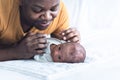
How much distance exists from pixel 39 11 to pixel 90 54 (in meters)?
0.34

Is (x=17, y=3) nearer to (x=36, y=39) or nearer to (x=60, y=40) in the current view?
(x=36, y=39)

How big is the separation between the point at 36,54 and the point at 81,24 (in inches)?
27.6

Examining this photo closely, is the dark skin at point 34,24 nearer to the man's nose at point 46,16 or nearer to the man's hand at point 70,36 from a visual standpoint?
the man's nose at point 46,16

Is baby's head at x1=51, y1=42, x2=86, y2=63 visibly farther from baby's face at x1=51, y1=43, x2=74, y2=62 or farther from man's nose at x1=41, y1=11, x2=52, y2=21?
man's nose at x1=41, y1=11, x2=52, y2=21

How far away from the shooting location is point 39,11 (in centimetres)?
127

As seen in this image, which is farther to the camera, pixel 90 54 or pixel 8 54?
pixel 90 54

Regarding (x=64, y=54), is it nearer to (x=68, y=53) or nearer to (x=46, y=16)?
(x=68, y=53)

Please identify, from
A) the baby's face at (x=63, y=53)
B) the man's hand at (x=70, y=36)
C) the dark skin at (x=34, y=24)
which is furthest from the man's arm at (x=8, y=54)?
the man's hand at (x=70, y=36)

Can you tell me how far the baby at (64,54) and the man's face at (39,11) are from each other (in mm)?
113

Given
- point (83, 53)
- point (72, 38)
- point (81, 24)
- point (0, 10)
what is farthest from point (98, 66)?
point (81, 24)

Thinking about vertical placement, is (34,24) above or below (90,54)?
above

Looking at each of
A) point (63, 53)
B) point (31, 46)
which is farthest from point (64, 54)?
point (31, 46)

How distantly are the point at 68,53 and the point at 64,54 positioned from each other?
2 cm

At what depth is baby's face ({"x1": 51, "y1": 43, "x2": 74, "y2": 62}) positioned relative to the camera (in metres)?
1.29
